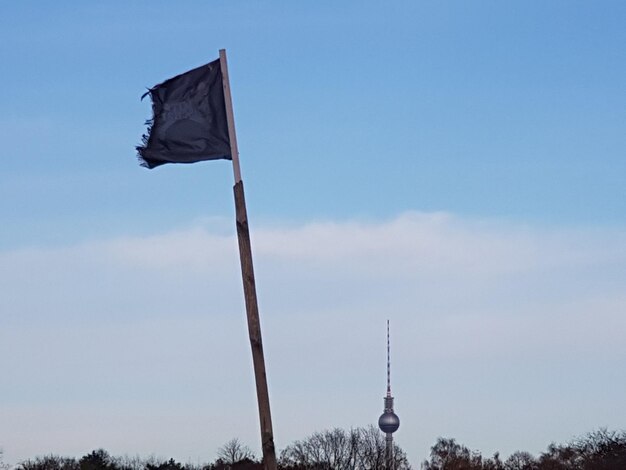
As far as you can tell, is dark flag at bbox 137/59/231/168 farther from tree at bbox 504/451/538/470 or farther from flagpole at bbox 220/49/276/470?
tree at bbox 504/451/538/470

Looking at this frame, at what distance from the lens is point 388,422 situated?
597 feet

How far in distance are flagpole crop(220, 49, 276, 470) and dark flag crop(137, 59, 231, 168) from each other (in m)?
0.35

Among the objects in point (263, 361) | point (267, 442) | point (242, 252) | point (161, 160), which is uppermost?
point (161, 160)

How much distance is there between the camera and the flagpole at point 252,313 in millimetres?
15156

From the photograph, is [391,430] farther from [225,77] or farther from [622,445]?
[225,77]

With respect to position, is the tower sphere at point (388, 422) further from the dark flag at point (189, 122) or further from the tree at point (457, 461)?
the dark flag at point (189, 122)

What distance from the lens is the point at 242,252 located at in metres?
15.7

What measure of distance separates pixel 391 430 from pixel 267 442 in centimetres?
17200

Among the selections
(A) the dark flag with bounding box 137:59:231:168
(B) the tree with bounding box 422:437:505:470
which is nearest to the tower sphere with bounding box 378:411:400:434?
(B) the tree with bounding box 422:437:505:470

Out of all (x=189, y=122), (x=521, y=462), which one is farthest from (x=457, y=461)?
(x=189, y=122)

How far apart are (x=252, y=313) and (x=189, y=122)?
3.04 metres

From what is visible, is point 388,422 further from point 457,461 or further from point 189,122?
point 189,122

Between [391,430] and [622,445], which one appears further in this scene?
[391,430]

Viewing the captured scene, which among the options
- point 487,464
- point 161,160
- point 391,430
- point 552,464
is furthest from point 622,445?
point 161,160
